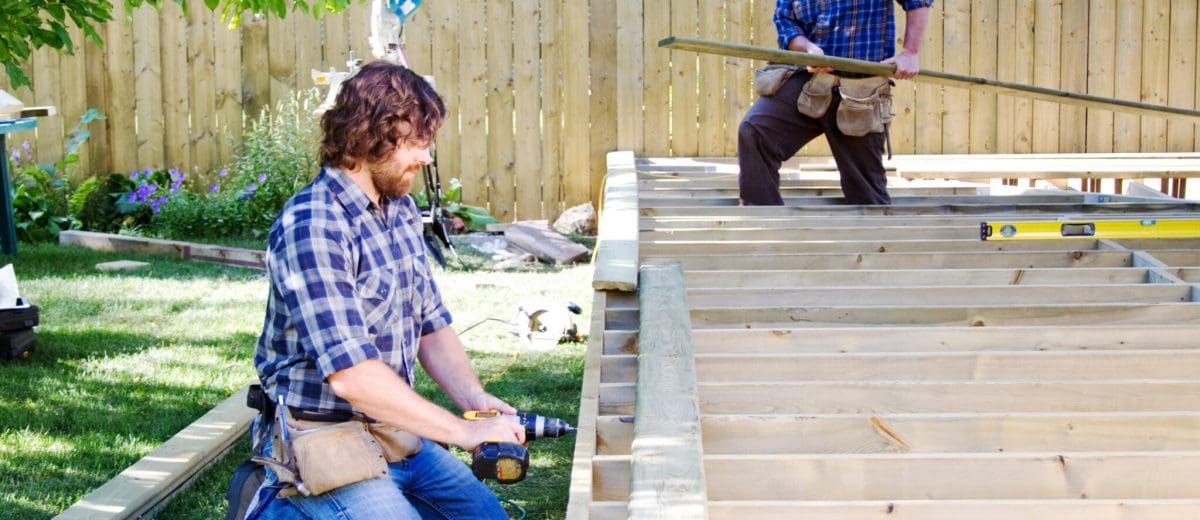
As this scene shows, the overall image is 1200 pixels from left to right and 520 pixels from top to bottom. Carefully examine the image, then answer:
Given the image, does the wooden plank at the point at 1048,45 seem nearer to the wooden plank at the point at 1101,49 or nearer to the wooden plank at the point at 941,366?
the wooden plank at the point at 1101,49

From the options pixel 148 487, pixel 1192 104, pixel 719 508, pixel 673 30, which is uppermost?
pixel 673 30

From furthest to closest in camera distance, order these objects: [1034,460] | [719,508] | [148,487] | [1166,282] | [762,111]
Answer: [762,111]
[1166,282]
[148,487]
[1034,460]
[719,508]

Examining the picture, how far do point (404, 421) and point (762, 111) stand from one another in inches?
153

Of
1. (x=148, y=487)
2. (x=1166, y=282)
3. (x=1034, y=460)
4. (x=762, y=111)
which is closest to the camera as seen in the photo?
(x=1034, y=460)

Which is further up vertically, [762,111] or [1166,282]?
[762,111]

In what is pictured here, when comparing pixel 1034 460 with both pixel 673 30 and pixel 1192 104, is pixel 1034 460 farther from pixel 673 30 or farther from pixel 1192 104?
pixel 1192 104

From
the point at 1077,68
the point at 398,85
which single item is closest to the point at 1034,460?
the point at 398,85

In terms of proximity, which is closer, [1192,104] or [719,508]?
[719,508]

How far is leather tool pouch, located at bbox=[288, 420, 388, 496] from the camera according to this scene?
102 inches

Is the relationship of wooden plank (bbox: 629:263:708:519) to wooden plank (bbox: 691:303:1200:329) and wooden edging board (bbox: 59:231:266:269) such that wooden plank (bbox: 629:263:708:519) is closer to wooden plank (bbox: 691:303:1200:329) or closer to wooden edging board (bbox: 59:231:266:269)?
wooden plank (bbox: 691:303:1200:329)

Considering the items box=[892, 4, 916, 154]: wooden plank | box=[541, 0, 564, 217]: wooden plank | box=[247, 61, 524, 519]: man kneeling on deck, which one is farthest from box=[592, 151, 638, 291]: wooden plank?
box=[892, 4, 916, 154]: wooden plank

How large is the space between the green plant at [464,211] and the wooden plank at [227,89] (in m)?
1.68

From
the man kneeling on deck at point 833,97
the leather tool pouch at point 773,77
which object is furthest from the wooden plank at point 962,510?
the leather tool pouch at point 773,77

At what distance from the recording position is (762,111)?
6.15 metres
